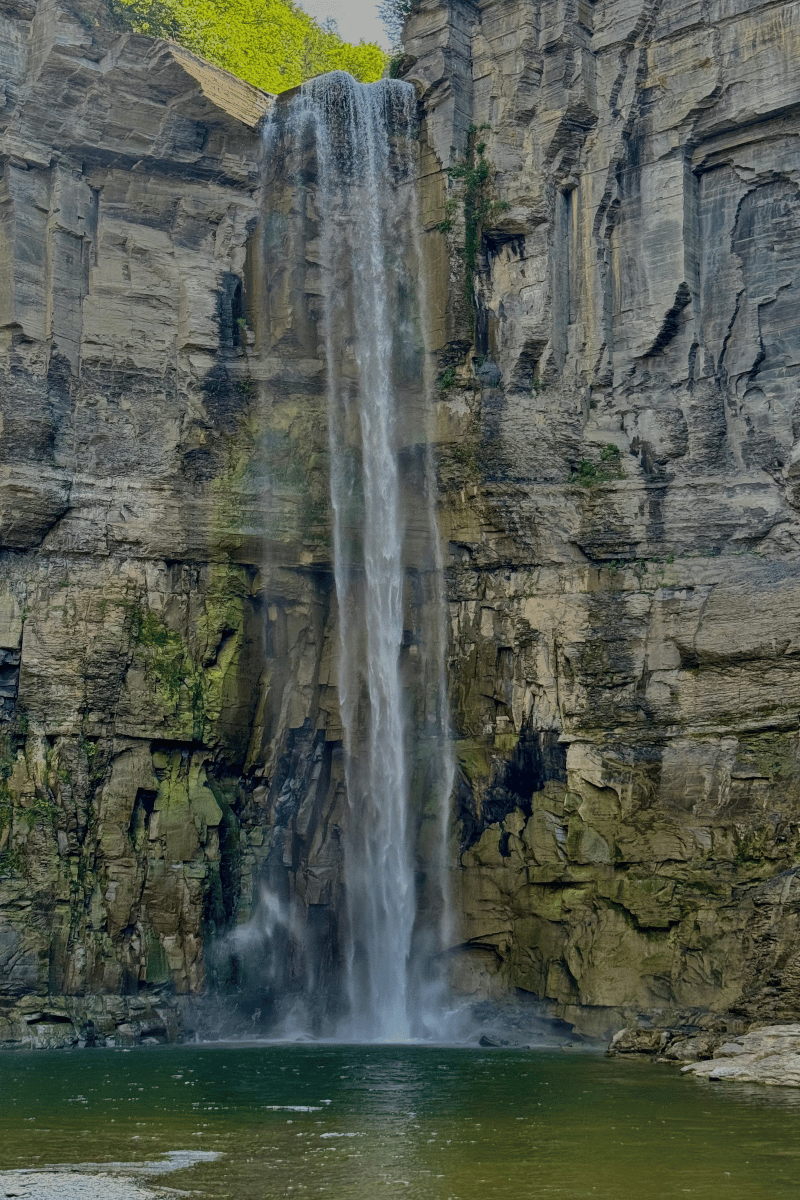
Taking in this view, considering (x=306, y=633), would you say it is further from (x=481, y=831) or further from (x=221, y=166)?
(x=221, y=166)

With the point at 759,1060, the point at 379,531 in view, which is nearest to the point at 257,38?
the point at 379,531

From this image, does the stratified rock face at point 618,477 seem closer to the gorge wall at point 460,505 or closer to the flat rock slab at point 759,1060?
the gorge wall at point 460,505

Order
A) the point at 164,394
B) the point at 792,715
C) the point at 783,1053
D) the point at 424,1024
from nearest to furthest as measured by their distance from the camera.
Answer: the point at 783,1053 → the point at 792,715 → the point at 424,1024 → the point at 164,394

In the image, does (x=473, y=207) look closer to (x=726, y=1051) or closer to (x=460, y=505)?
(x=460, y=505)

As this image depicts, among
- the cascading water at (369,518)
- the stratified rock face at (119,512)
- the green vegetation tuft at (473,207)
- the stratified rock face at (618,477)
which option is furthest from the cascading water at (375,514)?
the stratified rock face at (119,512)

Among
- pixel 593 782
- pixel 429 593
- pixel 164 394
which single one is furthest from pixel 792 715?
pixel 164 394

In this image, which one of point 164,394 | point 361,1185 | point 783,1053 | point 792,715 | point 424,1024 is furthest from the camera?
point 164,394

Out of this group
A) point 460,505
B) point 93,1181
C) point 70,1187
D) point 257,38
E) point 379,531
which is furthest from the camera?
point 257,38
